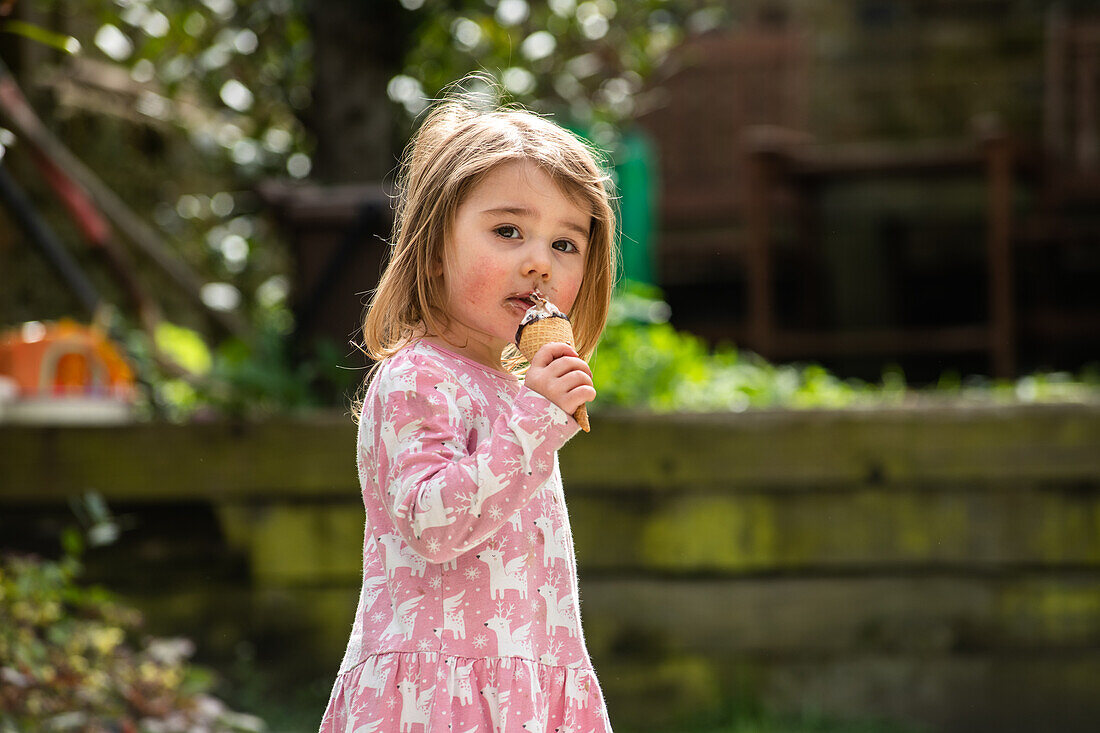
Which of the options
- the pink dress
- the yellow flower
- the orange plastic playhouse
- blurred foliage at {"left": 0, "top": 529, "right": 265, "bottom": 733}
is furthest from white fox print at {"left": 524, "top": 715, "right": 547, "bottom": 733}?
the orange plastic playhouse

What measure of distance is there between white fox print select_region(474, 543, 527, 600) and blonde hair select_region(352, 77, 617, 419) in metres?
0.32

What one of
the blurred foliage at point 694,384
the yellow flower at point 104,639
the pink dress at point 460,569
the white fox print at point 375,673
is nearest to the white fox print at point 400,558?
the pink dress at point 460,569

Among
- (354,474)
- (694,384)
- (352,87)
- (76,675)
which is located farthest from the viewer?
(352,87)

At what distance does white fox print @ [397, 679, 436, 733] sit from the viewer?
169 centimetres

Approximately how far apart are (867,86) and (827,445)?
531 centimetres

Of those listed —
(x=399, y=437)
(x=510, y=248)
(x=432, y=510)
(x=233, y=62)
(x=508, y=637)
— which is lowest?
(x=508, y=637)

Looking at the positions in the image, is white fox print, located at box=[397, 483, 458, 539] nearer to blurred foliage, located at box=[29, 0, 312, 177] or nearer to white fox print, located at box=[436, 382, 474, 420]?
white fox print, located at box=[436, 382, 474, 420]

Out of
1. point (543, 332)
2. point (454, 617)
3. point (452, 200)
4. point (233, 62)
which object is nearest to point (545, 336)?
point (543, 332)

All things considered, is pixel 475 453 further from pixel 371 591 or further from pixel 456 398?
pixel 371 591

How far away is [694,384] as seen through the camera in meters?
4.54

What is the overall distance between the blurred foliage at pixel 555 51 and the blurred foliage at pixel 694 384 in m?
0.88

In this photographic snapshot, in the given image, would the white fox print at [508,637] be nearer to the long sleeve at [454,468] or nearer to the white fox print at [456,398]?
the long sleeve at [454,468]

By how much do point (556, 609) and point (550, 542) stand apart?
91 millimetres

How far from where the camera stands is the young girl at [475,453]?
1633mm
